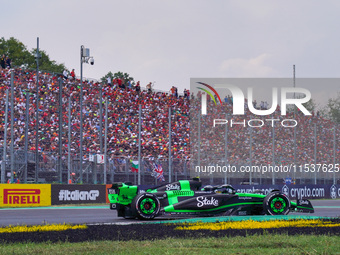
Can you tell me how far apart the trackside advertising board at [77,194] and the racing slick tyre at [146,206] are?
481 inches

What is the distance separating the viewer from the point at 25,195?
27422 mm

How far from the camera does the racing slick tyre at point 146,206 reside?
1688 cm

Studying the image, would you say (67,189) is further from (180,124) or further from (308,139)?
(308,139)

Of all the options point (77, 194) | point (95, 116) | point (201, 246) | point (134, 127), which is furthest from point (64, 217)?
point (134, 127)

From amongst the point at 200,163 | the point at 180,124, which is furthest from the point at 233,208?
the point at 180,124

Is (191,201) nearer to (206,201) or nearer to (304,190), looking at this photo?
(206,201)

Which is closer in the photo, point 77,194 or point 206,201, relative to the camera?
point 206,201

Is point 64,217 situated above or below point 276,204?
below

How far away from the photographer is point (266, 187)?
1428 inches

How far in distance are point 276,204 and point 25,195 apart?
1357 centimetres

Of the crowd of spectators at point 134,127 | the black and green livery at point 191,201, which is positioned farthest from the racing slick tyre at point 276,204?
the crowd of spectators at point 134,127

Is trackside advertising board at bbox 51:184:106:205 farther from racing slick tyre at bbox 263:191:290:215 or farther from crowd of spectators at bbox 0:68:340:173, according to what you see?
racing slick tyre at bbox 263:191:290:215

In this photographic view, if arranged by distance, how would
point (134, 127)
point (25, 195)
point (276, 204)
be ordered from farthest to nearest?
point (134, 127) < point (25, 195) < point (276, 204)

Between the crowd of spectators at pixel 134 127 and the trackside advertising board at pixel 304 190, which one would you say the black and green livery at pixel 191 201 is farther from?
the trackside advertising board at pixel 304 190
